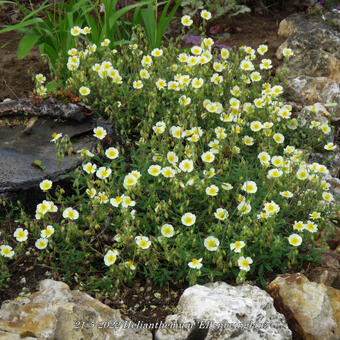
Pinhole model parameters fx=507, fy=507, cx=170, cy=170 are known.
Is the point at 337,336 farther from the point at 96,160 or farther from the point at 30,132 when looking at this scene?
the point at 30,132

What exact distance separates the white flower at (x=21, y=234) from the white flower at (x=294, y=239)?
1.72 m

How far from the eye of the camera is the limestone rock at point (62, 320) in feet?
8.33

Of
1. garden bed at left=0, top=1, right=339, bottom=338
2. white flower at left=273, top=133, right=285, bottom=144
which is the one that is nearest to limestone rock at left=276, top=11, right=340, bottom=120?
garden bed at left=0, top=1, right=339, bottom=338

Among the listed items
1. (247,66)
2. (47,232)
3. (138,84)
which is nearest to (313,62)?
(247,66)

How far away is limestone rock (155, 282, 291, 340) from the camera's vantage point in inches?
106

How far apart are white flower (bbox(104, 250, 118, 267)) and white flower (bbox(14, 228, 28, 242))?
583 mm

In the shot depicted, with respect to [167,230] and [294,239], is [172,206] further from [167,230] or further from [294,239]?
[294,239]

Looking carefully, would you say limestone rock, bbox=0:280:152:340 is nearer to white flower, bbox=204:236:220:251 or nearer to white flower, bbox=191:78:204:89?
white flower, bbox=204:236:220:251

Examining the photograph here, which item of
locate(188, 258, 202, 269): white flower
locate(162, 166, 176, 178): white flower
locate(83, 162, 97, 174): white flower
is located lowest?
locate(188, 258, 202, 269): white flower

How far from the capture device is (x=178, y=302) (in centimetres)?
302

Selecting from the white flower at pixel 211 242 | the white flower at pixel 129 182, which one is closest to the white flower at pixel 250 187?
the white flower at pixel 211 242

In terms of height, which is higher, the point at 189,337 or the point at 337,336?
the point at 189,337

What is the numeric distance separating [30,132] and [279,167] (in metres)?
2.06

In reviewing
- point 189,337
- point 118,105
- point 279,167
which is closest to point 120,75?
point 118,105
